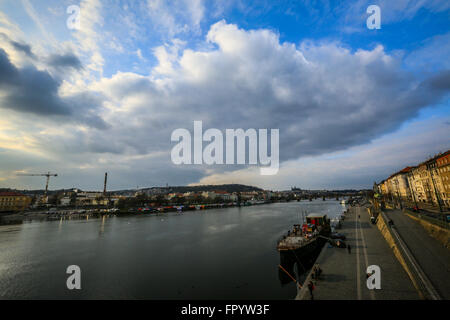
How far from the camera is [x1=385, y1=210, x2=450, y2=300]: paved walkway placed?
463 inches

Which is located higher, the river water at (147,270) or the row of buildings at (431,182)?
the row of buildings at (431,182)

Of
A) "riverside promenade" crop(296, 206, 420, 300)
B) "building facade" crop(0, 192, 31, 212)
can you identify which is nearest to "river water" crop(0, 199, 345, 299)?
"riverside promenade" crop(296, 206, 420, 300)

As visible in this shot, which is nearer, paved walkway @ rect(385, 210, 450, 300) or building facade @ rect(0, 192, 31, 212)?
paved walkway @ rect(385, 210, 450, 300)

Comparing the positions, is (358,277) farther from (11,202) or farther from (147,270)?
(11,202)

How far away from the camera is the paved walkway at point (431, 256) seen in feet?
38.6

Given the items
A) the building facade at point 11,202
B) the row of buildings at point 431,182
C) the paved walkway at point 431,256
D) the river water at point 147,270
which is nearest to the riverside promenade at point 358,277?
the paved walkway at point 431,256

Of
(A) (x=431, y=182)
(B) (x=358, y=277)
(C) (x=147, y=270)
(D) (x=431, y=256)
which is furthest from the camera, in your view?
(A) (x=431, y=182)

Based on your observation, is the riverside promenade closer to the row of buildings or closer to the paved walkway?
the paved walkway

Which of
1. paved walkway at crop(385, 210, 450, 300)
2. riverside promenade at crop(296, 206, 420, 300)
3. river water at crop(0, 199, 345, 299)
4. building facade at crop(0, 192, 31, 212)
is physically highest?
building facade at crop(0, 192, 31, 212)

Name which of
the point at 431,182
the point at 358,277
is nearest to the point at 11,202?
the point at 358,277

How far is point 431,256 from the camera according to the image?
16.2 m

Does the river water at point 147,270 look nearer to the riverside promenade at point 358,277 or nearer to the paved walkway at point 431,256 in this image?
the riverside promenade at point 358,277
